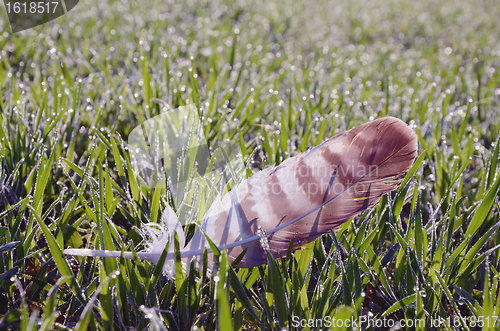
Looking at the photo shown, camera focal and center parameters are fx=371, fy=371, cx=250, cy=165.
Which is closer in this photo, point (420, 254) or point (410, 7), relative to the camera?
point (420, 254)

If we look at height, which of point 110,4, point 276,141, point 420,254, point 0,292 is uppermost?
point 110,4

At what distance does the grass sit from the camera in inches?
26.6

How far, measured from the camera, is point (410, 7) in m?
Answer: 4.19

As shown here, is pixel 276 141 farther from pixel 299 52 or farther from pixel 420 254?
pixel 299 52

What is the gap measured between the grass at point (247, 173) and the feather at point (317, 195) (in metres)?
0.05

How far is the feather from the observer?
0.72 meters

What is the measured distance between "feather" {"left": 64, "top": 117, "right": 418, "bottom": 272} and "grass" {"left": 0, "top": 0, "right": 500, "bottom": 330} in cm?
5

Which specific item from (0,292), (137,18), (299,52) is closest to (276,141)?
(0,292)

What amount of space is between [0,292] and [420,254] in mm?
837

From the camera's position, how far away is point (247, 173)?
92 cm

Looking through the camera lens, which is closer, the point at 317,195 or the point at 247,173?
the point at 317,195

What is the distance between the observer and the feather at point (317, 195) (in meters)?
0.72

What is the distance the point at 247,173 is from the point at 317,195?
235 mm

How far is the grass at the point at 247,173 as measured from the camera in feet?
2.22
